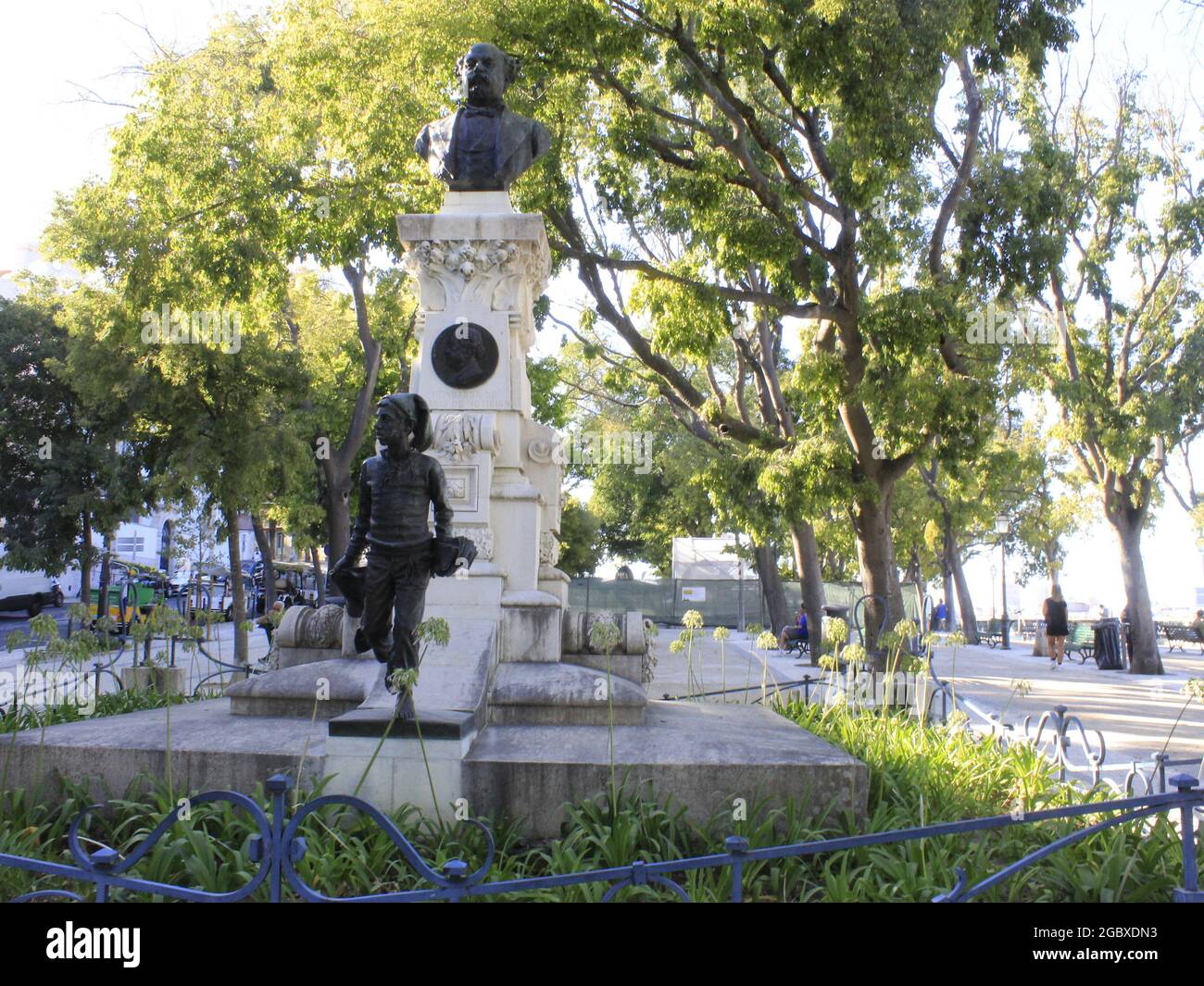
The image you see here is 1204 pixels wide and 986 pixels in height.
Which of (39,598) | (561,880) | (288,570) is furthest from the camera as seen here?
(288,570)

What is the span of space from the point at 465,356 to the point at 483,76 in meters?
2.50

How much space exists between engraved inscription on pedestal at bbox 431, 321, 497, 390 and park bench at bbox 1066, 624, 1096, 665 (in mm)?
22180

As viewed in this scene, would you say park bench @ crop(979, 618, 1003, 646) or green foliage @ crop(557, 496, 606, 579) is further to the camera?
green foliage @ crop(557, 496, 606, 579)

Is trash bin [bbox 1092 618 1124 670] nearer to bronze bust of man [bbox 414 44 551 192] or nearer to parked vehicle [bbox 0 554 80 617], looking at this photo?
bronze bust of man [bbox 414 44 551 192]

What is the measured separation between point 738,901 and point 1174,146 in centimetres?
2003

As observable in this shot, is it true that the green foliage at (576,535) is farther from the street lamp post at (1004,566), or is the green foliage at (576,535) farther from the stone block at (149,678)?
the stone block at (149,678)

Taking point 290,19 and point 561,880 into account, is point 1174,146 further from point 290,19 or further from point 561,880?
point 561,880

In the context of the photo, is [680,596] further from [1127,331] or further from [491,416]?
[491,416]

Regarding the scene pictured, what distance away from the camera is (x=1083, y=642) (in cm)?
2872

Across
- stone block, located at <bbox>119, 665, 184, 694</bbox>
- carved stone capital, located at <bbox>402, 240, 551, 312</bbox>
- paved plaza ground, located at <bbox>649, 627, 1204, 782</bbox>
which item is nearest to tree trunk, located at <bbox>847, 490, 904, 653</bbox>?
paved plaza ground, located at <bbox>649, 627, 1204, 782</bbox>

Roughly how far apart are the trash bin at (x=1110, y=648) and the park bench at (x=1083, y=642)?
2.73m

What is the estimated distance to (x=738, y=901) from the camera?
3391 millimetres

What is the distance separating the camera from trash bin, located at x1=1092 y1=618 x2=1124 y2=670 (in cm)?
2244

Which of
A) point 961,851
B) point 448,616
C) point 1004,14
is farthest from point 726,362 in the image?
point 961,851
